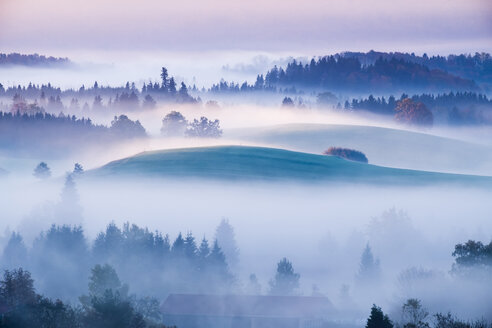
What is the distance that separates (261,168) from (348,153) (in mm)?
31027

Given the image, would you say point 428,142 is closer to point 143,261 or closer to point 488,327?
point 143,261

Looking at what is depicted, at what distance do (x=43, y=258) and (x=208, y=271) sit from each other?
2083 cm

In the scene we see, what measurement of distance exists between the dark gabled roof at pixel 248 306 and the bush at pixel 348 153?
89.9 meters

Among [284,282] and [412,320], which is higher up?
[284,282]

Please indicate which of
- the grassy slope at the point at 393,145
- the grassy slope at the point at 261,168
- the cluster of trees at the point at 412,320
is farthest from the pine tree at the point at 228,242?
the grassy slope at the point at 393,145

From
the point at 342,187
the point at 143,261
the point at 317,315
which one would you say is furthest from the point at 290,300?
the point at 342,187

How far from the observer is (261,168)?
490 ft

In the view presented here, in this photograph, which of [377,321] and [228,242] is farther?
[228,242]

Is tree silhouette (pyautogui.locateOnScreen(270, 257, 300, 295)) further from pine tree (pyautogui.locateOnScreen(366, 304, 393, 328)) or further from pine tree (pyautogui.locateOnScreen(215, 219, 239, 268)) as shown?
pine tree (pyautogui.locateOnScreen(366, 304, 393, 328))

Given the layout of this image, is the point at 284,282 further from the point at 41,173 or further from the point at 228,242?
the point at 41,173

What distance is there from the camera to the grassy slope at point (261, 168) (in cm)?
14612

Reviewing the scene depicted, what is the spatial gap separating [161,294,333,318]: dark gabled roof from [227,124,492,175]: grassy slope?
288 ft

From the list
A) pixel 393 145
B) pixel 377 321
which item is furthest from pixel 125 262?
pixel 393 145

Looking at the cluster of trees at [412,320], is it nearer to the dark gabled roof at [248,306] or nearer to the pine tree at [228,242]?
the dark gabled roof at [248,306]
